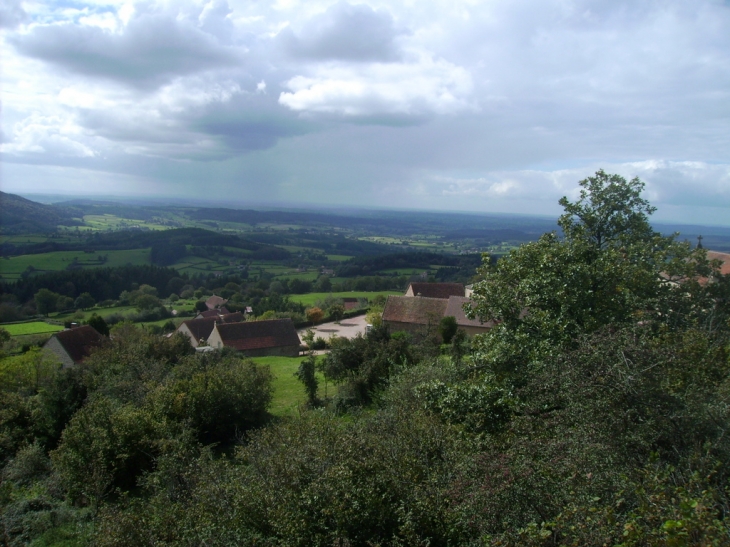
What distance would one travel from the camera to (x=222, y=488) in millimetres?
8383

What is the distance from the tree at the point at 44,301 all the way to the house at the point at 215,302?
18230mm

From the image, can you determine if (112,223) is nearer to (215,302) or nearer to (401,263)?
(401,263)

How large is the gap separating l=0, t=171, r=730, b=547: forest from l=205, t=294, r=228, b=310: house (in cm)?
4822

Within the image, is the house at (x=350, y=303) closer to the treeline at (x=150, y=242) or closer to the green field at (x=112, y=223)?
the treeline at (x=150, y=242)

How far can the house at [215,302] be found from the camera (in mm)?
67562

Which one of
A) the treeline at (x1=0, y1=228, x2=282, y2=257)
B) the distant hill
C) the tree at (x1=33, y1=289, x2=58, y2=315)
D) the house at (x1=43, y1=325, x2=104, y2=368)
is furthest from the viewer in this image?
the distant hill

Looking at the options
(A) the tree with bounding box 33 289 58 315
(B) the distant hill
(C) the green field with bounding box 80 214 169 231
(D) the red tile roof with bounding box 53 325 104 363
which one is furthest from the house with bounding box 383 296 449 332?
(C) the green field with bounding box 80 214 169 231

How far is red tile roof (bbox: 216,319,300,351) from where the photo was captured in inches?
1472

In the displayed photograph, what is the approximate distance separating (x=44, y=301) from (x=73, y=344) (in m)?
31.9

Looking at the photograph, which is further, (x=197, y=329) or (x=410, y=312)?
(x=197, y=329)

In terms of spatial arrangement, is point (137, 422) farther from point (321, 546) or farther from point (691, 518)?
point (691, 518)

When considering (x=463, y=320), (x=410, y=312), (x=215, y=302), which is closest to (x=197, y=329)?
(x=410, y=312)

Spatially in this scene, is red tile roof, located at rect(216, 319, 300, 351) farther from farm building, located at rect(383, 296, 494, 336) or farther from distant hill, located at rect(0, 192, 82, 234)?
distant hill, located at rect(0, 192, 82, 234)

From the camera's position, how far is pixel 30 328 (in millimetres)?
48312
